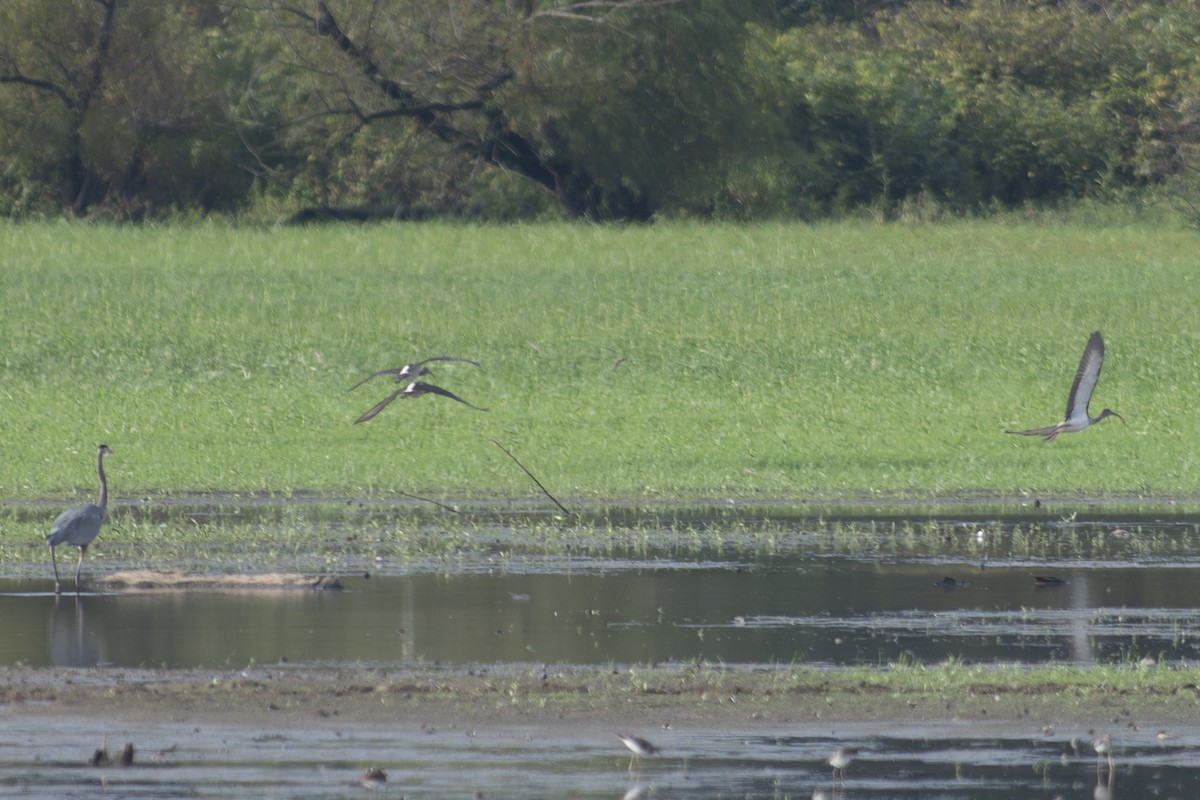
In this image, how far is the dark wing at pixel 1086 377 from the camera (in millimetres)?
14375

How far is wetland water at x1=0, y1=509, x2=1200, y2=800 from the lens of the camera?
7.38 metres

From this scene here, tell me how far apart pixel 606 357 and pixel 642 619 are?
39.4ft

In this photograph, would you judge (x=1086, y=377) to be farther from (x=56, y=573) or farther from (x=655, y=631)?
(x=56, y=573)

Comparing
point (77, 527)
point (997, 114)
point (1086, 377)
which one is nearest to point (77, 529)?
point (77, 527)

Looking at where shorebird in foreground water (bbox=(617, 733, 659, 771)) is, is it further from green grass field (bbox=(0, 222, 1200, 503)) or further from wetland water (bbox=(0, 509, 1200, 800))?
green grass field (bbox=(0, 222, 1200, 503))

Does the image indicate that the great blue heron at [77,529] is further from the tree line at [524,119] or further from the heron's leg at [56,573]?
the tree line at [524,119]

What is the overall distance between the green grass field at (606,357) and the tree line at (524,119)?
10.3ft

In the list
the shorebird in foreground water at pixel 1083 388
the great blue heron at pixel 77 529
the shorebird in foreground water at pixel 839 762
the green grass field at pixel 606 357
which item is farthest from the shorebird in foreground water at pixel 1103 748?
the green grass field at pixel 606 357

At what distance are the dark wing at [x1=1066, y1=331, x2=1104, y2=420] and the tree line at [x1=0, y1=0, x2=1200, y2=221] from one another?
19.0 m

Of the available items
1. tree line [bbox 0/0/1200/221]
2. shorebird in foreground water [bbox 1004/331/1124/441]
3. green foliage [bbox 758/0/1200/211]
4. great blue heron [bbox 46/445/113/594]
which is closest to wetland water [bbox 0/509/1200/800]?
great blue heron [bbox 46/445/113/594]

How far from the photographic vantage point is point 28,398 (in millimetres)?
20344

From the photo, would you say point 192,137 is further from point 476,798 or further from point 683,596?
point 476,798

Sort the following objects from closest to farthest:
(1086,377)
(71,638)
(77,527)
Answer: (71,638), (77,527), (1086,377)

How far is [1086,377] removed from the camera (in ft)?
48.2
